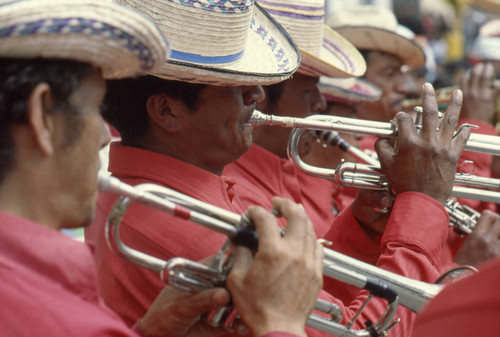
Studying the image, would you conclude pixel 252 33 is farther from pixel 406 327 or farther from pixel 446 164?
pixel 406 327

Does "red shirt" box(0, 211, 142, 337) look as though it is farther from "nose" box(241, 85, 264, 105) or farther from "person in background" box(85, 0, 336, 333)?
"nose" box(241, 85, 264, 105)

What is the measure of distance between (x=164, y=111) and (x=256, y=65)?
0.37m

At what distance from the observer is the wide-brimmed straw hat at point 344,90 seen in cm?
475

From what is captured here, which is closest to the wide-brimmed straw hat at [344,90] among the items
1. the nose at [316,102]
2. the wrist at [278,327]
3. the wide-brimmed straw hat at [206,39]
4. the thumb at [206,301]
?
the nose at [316,102]

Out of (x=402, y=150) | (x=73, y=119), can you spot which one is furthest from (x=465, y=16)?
(x=73, y=119)

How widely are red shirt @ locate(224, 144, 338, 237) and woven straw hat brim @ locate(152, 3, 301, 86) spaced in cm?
59

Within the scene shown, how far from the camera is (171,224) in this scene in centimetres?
210

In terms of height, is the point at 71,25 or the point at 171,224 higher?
the point at 71,25

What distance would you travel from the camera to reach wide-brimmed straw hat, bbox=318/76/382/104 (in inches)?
187

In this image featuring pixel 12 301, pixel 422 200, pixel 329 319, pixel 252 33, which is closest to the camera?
pixel 12 301

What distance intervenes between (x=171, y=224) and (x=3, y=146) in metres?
0.72

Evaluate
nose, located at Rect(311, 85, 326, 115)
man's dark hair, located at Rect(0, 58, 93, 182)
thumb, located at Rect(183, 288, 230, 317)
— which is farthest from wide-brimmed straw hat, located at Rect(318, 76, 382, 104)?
man's dark hair, located at Rect(0, 58, 93, 182)

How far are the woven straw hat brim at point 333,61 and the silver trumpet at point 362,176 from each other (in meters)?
0.47

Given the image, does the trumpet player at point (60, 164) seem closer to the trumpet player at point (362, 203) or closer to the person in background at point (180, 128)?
the person in background at point (180, 128)
